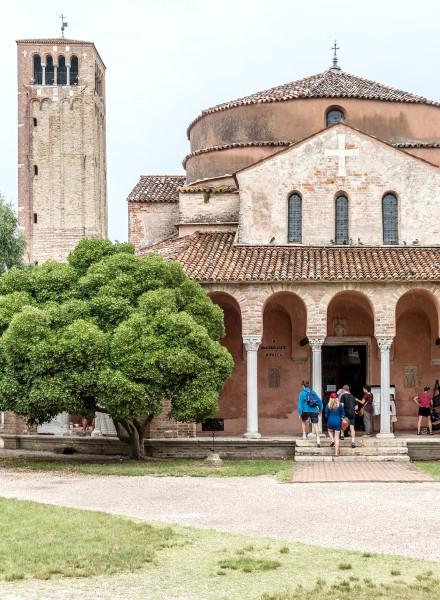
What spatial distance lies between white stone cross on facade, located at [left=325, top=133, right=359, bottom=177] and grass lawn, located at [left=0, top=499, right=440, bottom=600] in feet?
53.2

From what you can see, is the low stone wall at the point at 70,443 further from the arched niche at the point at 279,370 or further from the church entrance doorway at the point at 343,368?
the church entrance doorway at the point at 343,368

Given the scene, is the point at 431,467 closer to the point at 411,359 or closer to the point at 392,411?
the point at 392,411

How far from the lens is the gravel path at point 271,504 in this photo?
38.9ft

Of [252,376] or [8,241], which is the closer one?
[252,376]

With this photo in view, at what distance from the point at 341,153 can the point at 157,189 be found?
8927 mm

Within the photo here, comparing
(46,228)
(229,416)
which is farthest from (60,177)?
(229,416)

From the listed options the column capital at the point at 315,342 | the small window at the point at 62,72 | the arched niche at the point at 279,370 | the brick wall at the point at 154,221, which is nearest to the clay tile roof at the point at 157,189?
the brick wall at the point at 154,221

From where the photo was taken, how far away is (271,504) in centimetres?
1489

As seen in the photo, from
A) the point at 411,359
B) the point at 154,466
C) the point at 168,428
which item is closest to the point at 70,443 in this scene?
the point at 168,428

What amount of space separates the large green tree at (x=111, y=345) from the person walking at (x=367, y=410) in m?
5.51

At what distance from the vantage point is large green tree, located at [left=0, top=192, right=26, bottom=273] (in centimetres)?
4044

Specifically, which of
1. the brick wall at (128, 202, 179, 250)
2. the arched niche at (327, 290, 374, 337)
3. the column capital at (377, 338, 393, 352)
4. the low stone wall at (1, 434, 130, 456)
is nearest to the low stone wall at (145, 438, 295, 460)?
the low stone wall at (1, 434, 130, 456)

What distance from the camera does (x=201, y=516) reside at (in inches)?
539

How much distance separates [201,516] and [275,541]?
2468mm
